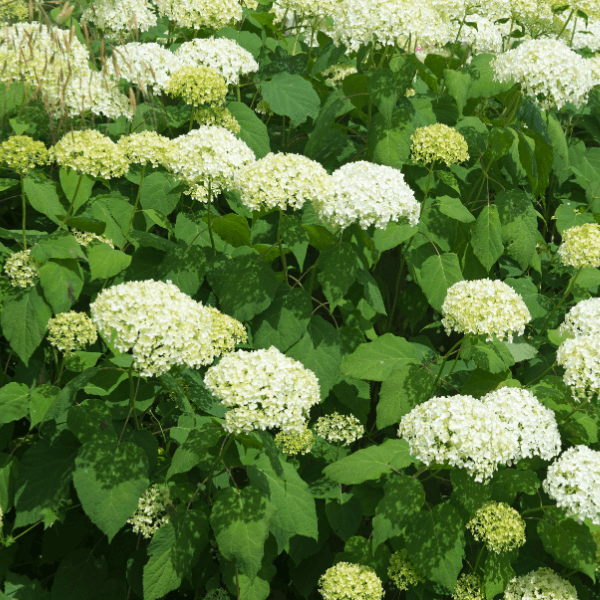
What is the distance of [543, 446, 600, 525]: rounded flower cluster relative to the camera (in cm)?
285

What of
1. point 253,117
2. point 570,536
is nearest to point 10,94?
point 253,117

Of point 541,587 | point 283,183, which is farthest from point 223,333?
point 541,587

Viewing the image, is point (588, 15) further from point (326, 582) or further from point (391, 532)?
point (326, 582)

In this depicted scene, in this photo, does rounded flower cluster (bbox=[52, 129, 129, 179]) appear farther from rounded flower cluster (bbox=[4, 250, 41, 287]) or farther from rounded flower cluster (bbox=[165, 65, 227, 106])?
rounded flower cluster (bbox=[165, 65, 227, 106])

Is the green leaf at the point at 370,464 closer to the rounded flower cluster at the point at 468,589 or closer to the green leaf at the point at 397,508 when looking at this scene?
the green leaf at the point at 397,508

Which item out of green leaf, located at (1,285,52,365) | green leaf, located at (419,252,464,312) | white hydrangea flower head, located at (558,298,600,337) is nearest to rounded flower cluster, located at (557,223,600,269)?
white hydrangea flower head, located at (558,298,600,337)

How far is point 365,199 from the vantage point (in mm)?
3033

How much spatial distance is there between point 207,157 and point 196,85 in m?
0.67

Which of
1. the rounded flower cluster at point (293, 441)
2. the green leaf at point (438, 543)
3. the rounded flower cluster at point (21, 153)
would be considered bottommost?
the green leaf at point (438, 543)

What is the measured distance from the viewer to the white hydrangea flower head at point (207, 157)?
10.6 feet

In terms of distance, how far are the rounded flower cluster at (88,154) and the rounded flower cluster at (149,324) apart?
859mm

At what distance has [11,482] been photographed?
2941mm

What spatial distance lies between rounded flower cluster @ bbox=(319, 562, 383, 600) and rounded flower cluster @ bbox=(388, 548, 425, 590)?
0.42 ft

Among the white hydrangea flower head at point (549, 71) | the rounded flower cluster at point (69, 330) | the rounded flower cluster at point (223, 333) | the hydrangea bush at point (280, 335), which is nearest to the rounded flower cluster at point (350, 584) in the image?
the hydrangea bush at point (280, 335)
